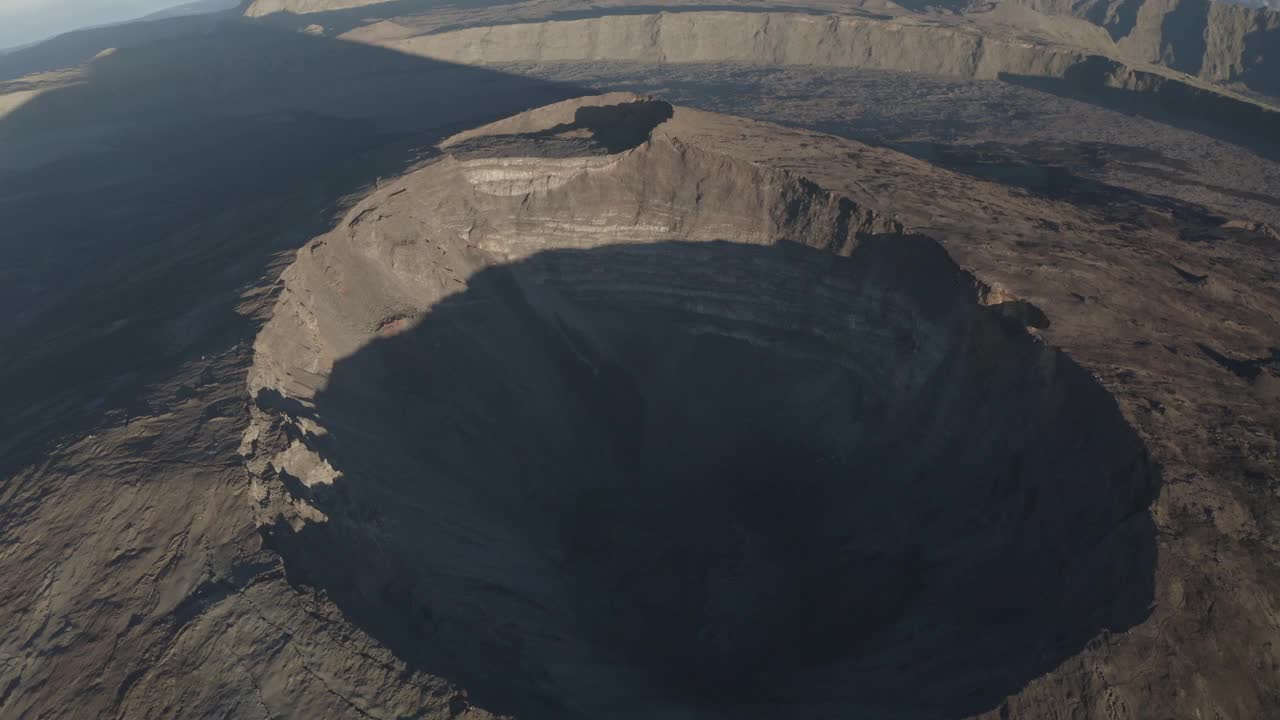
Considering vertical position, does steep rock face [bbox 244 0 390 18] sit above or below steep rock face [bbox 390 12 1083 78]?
above

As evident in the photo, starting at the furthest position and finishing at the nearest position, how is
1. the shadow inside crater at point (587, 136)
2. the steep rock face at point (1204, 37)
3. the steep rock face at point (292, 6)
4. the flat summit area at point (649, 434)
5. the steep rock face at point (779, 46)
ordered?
the steep rock face at point (292, 6) → the steep rock face at point (1204, 37) → the steep rock face at point (779, 46) → the shadow inside crater at point (587, 136) → the flat summit area at point (649, 434)

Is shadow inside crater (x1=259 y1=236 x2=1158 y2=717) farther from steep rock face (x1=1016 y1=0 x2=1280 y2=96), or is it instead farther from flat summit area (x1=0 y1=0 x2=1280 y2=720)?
steep rock face (x1=1016 y1=0 x2=1280 y2=96)

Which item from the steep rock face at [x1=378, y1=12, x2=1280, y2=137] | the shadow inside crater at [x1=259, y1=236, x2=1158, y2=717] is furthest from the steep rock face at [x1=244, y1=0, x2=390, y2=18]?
the shadow inside crater at [x1=259, y1=236, x2=1158, y2=717]

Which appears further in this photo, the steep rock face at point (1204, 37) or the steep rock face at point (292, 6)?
the steep rock face at point (292, 6)

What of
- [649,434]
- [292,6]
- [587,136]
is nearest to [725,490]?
[649,434]

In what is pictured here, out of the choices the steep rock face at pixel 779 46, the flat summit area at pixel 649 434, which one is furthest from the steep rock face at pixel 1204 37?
the flat summit area at pixel 649 434

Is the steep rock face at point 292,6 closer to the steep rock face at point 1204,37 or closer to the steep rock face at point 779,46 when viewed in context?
the steep rock face at point 779,46

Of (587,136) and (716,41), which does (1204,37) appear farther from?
(587,136)
